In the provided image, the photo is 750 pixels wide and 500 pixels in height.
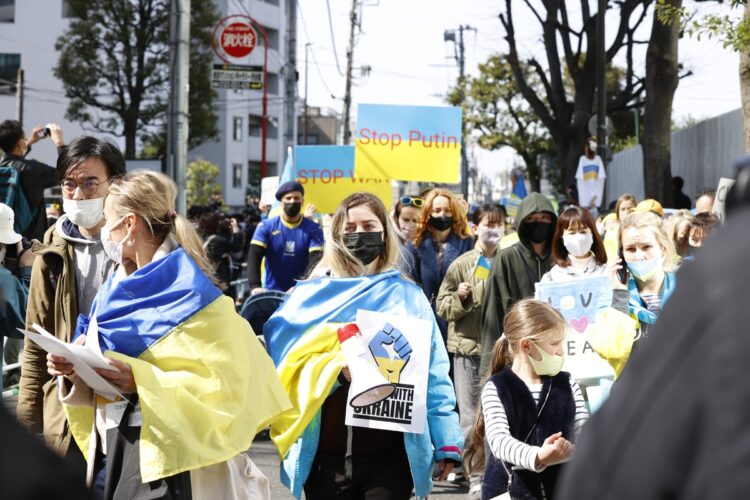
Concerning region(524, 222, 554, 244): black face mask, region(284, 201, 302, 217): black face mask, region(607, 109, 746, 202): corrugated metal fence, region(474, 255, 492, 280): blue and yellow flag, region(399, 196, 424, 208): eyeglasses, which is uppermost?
region(607, 109, 746, 202): corrugated metal fence

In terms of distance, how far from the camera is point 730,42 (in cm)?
938

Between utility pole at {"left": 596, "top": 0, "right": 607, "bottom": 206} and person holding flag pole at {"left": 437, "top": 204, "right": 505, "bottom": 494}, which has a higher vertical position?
utility pole at {"left": 596, "top": 0, "right": 607, "bottom": 206}

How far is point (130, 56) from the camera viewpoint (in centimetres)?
4391

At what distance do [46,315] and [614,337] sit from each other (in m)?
2.76

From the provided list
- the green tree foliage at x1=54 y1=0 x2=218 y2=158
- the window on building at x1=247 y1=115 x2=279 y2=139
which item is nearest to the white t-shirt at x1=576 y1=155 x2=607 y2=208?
the green tree foliage at x1=54 y1=0 x2=218 y2=158

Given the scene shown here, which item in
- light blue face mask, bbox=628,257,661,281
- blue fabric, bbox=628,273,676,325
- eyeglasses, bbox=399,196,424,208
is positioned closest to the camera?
blue fabric, bbox=628,273,676,325

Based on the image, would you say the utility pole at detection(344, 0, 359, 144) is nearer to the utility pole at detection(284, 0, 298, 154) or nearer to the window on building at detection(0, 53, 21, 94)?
the utility pole at detection(284, 0, 298, 154)

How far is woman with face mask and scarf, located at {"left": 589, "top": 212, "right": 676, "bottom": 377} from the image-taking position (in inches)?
222

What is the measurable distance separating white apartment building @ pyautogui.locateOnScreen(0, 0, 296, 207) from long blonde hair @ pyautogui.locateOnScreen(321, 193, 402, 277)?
2552 cm

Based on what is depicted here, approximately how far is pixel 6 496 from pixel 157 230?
10.4ft

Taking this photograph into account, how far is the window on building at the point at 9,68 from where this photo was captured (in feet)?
191

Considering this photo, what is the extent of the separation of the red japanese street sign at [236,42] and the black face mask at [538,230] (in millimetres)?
11551

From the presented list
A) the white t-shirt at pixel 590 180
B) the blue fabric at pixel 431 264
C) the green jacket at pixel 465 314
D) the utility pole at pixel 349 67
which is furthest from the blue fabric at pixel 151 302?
the utility pole at pixel 349 67

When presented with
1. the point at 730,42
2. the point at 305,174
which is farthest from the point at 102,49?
the point at 730,42
